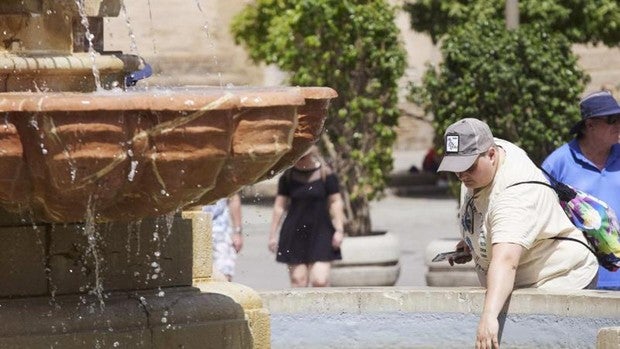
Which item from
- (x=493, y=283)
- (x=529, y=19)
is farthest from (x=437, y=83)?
(x=493, y=283)

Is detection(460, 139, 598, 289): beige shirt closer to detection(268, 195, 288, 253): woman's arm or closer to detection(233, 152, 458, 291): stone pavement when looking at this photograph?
detection(268, 195, 288, 253): woman's arm

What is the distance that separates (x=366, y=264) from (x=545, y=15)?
17.2 feet

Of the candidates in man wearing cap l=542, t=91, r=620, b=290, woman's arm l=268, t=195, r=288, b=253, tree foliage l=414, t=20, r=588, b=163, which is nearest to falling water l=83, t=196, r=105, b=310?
man wearing cap l=542, t=91, r=620, b=290

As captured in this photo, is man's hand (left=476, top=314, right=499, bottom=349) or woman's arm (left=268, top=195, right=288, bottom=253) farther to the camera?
woman's arm (left=268, top=195, right=288, bottom=253)

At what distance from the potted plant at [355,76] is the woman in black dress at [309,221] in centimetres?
335

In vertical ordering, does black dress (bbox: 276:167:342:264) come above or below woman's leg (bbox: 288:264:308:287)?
above

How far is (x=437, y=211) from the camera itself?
22.5 meters

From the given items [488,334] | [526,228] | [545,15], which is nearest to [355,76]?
[545,15]

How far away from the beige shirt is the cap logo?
0.19 m

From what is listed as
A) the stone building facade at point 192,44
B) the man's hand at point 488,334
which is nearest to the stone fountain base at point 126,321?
the man's hand at point 488,334

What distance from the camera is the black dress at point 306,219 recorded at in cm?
1140

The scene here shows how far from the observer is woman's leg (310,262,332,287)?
11.3m

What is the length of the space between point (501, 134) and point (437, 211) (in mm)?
8894

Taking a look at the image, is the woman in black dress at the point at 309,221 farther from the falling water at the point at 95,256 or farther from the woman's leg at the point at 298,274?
the falling water at the point at 95,256
